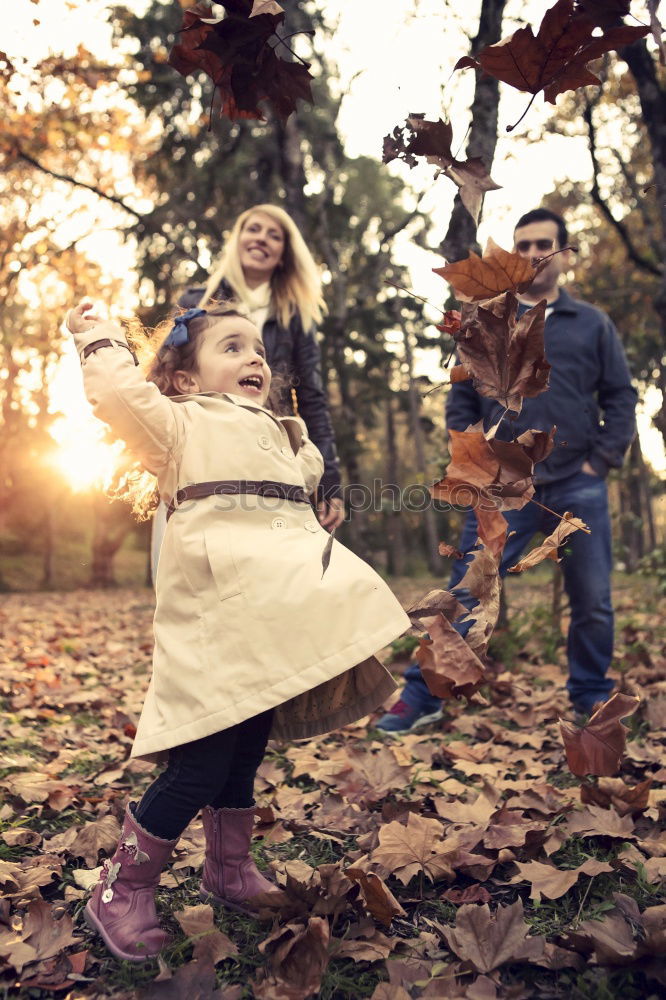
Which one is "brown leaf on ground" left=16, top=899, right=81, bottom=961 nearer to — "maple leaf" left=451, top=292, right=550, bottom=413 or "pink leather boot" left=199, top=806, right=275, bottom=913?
"pink leather boot" left=199, top=806, right=275, bottom=913

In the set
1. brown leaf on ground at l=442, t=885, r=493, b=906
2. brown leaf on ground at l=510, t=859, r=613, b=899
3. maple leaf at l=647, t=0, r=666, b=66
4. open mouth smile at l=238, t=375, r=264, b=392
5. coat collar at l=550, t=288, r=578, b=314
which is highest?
coat collar at l=550, t=288, r=578, b=314

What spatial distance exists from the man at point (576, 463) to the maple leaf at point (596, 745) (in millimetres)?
1684

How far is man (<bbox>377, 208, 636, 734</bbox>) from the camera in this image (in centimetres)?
351

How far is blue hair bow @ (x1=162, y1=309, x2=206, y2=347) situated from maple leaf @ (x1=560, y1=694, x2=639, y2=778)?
4.73 feet

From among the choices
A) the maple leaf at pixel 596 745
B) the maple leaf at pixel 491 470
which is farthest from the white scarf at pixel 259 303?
the maple leaf at pixel 596 745

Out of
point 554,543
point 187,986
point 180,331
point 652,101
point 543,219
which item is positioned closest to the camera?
point 554,543

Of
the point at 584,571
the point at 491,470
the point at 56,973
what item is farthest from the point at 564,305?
the point at 56,973

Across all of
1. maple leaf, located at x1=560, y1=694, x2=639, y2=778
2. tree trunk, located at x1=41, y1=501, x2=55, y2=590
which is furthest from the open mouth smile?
tree trunk, located at x1=41, y1=501, x2=55, y2=590

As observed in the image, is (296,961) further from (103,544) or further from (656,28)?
(103,544)

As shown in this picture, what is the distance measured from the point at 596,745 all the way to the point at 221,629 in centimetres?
91

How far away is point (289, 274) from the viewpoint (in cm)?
353

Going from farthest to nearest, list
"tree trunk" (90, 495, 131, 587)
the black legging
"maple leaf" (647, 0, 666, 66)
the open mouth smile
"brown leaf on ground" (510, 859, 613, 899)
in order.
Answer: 1. "tree trunk" (90, 495, 131, 587)
2. the open mouth smile
3. "brown leaf on ground" (510, 859, 613, 899)
4. the black legging
5. "maple leaf" (647, 0, 666, 66)

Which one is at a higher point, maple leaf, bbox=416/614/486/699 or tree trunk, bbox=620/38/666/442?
tree trunk, bbox=620/38/666/442

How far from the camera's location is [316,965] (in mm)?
1649
